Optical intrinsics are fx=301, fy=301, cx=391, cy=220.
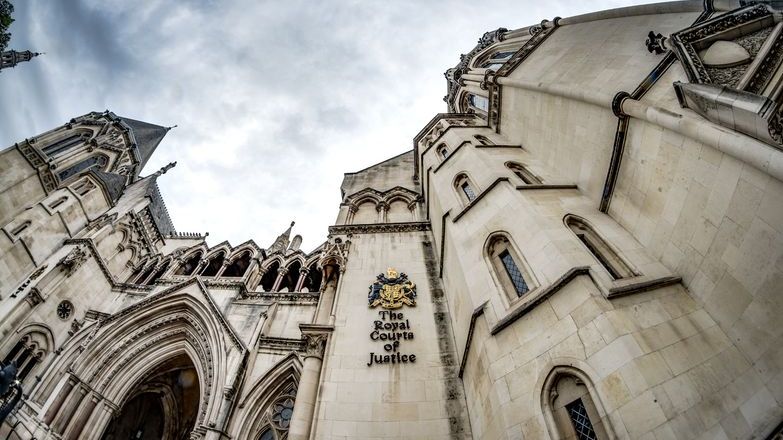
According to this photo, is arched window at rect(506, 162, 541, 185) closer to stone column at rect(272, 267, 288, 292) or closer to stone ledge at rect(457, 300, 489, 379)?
stone ledge at rect(457, 300, 489, 379)

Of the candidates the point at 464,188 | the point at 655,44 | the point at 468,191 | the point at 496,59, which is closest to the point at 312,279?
the point at 464,188

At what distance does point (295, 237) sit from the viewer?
17922 millimetres

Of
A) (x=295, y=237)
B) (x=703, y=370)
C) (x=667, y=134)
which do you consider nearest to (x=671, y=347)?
(x=703, y=370)

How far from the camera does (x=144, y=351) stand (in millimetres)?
10914

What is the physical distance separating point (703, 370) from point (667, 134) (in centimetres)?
397

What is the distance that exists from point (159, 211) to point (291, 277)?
15.3 metres

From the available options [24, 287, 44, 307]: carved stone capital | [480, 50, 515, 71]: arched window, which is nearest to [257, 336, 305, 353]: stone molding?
[24, 287, 44, 307]: carved stone capital

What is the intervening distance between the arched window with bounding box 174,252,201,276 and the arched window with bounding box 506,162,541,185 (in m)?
14.8

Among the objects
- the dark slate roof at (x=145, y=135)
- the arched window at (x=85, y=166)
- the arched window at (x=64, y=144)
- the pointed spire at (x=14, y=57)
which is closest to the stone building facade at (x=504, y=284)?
the arched window at (x=64, y=144)

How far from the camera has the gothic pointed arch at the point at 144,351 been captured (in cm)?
928

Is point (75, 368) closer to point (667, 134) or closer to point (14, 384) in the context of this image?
point (14, 384)

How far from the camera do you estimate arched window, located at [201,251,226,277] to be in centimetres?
1416

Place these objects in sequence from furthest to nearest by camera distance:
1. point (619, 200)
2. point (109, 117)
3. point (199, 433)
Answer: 1. point (109, 117)
2. point (199, 433)
3. point (619, 200)

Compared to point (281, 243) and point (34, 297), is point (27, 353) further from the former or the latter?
point (281, 243)
